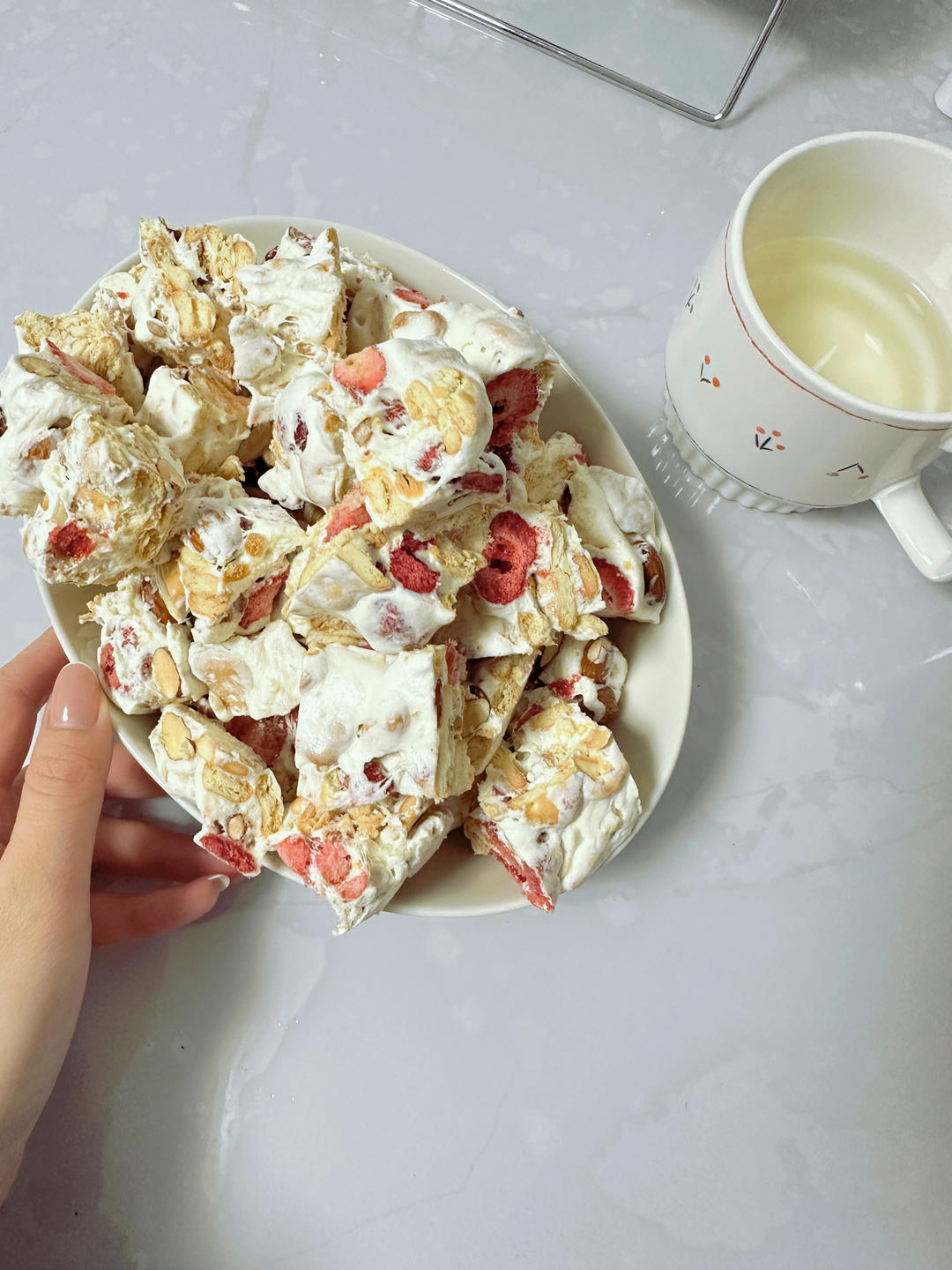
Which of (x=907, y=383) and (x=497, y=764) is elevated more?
(x=907, y=383)

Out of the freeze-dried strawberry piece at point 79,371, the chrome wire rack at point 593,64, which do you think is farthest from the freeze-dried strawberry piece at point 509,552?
the chrome wire rack at point 593,64

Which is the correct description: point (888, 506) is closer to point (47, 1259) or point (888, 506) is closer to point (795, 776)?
point (795, 776)

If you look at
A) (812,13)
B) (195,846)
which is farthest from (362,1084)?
(812,13)

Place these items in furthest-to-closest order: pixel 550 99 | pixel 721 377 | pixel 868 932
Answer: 1. pixel 550 99
2. pixel 868 932
3. pixel 721 377

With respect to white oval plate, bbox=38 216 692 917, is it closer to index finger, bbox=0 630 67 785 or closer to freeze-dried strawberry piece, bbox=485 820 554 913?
freeze-dried strawberry piece, bbox=485 820 554 913

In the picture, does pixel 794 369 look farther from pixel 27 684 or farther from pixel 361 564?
pixel 27 684

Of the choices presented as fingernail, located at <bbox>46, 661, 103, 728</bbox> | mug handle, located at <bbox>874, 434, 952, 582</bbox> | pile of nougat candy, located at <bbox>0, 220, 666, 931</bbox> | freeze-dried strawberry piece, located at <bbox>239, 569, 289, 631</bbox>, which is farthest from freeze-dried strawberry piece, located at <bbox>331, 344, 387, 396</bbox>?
mug handle, located at <bbox>874, 434, 952, 582</bbox>
